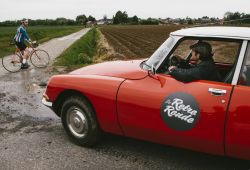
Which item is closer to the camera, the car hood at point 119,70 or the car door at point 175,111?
the car door at point 175,111

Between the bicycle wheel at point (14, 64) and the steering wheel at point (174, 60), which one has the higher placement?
the steering wheel at point (174, 60)

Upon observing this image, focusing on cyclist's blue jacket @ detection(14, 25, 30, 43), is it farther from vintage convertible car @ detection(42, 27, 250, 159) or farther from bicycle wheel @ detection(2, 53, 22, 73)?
vintage convertible car @ detection(42, 27, 250, 159)

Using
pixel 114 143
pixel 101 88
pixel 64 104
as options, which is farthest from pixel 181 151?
pixel 64 104

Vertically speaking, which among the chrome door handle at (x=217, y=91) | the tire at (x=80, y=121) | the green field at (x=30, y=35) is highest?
the chrome door handle at (x=217, y=91)

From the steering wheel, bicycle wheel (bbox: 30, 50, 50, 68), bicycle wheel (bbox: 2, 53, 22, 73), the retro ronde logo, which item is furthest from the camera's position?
bicycle wheel (bbox: 30, 50, 50, 68)

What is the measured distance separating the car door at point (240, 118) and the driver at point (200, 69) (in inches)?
17.4

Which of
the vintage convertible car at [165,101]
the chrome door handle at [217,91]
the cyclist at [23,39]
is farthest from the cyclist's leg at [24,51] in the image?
the chrome door handle at [217,91]

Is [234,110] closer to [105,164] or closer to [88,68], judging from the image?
[105,164]

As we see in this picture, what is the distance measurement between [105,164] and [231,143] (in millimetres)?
1527

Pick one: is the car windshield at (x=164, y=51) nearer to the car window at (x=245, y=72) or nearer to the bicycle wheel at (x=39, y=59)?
the car window at (x=245, y=72)

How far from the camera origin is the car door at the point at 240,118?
3.83m

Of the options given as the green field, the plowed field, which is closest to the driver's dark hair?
the plowed field

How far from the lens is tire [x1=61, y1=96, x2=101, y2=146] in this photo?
16.8 ft

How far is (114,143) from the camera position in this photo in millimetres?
5469
